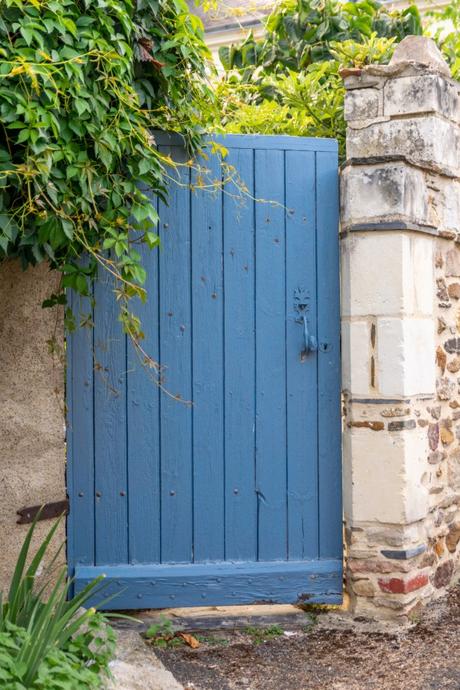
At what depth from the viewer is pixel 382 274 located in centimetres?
339

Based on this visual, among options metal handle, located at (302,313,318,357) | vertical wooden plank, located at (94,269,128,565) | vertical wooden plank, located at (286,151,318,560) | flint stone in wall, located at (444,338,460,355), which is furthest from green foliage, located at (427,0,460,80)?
vertical wooden plank, located at (94,269,128,565)

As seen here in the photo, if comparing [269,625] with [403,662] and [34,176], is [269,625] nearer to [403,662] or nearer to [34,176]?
[403,662]

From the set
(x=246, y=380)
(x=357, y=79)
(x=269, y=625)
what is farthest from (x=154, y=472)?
(x=357, y=79)

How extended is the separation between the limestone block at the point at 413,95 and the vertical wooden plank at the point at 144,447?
1.25 m

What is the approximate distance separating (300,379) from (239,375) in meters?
0.27

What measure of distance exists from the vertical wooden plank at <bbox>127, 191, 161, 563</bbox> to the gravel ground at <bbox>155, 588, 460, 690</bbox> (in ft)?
1.50

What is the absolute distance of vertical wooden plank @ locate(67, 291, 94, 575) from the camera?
3355mm

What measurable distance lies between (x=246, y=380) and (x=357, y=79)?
141 centimetres

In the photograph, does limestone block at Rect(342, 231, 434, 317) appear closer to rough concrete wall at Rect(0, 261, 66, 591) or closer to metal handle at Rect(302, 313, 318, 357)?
metal handle at Rect(302, 313, 318, 357)

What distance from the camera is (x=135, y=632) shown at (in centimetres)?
321

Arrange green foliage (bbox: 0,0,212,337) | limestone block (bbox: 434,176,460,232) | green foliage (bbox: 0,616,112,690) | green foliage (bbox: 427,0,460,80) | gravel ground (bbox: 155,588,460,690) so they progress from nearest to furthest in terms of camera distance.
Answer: green foliage (bbox: 0,616,112,690)
green foliage (bbox: 0,0,212,337)
gravel ground (bbox: 155,588,460,690)
limestone block (bbox: 434,176,460,232)
green foliage (bbox: 427,0,460,80)

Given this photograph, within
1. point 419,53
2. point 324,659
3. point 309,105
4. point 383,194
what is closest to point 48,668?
point 324,659

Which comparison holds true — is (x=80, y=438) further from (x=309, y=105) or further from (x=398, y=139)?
(x=309, y=105)

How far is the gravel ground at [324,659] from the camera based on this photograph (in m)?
2.87
